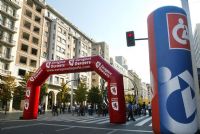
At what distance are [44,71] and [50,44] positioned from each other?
35.6 meters

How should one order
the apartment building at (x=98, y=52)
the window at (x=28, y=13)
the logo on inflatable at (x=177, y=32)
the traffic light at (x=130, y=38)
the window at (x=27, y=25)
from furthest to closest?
the apartment building at (x=98, y=52)
the window at (x=28, y=13)
the window at (x=27, y=25)
the traffic light at (x=130, y=38)
the logo on inflatable at (x=177, y=32)

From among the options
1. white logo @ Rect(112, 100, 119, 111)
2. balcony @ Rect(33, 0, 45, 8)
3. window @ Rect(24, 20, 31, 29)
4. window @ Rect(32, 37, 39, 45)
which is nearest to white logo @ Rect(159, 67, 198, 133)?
white logo @ Rect(112, 100, 119, 111)

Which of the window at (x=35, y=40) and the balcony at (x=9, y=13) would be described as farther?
the window at (x=35, y=40)

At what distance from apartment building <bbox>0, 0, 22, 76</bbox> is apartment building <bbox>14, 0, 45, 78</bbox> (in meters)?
1.42

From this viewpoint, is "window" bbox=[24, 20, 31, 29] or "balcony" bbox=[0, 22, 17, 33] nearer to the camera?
"balcony" bbox=[0, 22, 17, 33]

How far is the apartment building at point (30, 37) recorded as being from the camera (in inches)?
1716

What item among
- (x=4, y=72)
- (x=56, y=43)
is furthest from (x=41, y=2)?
(x=4, y=72)

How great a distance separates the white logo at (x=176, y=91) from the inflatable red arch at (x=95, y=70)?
9.62 m

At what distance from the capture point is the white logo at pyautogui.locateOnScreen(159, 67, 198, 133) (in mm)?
6258

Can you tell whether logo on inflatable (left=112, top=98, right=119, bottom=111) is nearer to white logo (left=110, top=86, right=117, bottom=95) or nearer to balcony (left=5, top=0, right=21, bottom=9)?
white logo (left=110, top=86, right=117, bottom=95)

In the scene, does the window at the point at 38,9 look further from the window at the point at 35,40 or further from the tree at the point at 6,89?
the tree at the point at 6,89

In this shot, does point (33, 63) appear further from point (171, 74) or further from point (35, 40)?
point (171, 74)

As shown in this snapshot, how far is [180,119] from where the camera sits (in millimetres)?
6262

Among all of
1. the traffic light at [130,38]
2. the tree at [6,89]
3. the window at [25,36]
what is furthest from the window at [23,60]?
the traffic light at [130,38]
